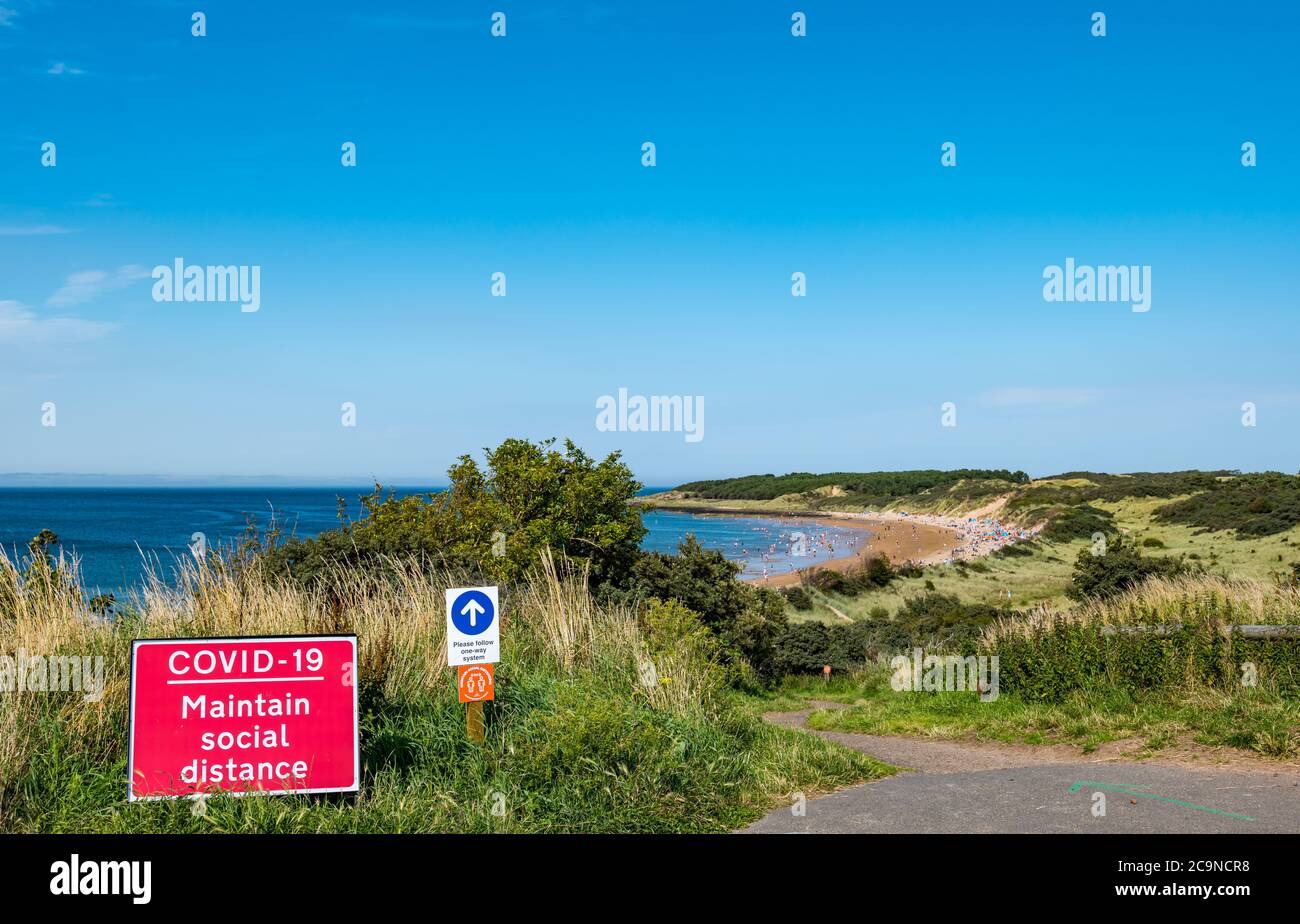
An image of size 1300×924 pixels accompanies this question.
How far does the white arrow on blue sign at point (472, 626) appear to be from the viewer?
654 cm

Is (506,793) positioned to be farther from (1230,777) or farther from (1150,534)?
(1150,534)

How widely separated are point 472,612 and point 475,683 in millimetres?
486

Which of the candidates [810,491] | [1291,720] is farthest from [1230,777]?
[810,491]

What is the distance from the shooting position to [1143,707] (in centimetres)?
959

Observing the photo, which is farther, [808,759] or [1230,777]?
[808,759]

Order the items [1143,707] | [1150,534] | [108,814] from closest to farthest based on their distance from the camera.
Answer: [108,814], [1143,707], [1150,534]

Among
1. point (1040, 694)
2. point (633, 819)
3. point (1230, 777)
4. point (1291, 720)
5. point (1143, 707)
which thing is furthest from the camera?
point (1040, 694)

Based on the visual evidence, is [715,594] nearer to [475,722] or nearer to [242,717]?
[475,722]

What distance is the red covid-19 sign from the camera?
5746mm

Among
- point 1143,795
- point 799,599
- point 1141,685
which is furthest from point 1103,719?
point 799,599

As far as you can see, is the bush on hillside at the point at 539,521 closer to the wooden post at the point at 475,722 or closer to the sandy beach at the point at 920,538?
the wooden post at the point at 475,722

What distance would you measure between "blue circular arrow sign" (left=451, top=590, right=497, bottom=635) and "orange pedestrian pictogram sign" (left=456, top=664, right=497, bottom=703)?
0.87ft

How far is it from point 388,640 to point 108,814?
2.76m

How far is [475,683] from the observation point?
664 cm
